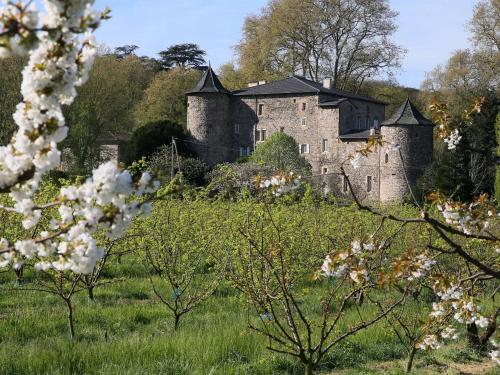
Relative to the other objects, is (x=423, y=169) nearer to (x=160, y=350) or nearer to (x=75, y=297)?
(x=75, y=297)

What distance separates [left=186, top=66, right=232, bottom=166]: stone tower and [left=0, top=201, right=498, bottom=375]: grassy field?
38.1 metres

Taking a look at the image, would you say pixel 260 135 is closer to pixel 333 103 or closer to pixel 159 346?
pixel 333 103

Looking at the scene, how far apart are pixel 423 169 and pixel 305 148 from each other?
365 inches

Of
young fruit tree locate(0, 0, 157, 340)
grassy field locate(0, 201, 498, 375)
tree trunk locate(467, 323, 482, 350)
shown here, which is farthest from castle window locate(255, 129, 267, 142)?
young fruit tree locate(0, 0, 157, 340)

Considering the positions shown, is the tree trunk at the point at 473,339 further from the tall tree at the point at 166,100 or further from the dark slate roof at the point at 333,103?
the tall tree at the point at 166,100

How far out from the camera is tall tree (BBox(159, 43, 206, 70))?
6612cm

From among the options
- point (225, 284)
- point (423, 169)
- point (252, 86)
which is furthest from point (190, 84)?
point (225, 284)

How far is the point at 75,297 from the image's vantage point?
11281mm

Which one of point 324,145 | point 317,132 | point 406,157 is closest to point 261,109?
point 317,132

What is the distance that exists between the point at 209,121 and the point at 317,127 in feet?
25.5

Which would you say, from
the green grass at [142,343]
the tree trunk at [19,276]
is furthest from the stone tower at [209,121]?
the green grass at [142,343]

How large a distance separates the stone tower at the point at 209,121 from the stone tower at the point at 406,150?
39.2 feet

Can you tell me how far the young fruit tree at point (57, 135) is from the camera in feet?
8.24

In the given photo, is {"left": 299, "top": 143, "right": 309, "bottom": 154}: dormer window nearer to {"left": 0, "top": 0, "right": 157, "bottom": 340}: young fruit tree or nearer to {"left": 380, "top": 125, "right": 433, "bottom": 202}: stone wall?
{"left": 380, "top": 125, "right": 433, "bottom": 202}: stone wall
